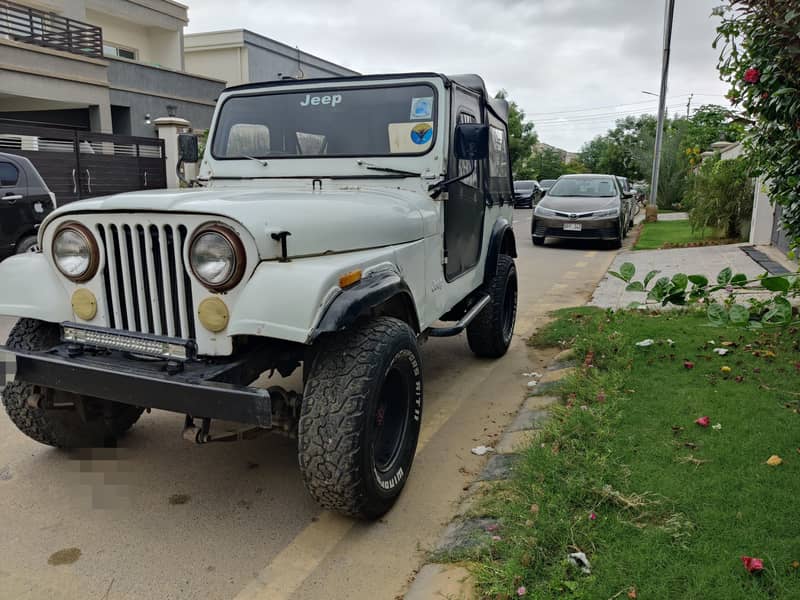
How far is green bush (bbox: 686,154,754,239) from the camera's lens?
40.9ft

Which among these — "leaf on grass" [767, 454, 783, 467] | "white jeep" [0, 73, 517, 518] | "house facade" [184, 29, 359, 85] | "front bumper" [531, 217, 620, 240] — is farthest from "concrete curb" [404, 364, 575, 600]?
"house facade" [184, 29, 359, 85]

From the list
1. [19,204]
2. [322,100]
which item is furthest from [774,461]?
[19,204]

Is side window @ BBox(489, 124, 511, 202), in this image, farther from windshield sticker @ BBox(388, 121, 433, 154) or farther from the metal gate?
the metal gate

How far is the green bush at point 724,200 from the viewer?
1247 centimetres

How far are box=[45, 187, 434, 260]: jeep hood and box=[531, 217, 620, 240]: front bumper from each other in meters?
10.4

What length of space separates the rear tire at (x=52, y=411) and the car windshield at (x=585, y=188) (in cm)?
1230

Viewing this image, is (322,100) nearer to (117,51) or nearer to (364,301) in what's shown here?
(364,301)

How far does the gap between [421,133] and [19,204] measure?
21.8 ft

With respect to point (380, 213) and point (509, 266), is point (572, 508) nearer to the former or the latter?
point (380, 213)

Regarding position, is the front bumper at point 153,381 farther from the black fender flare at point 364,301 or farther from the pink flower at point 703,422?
the pink flower at point 703,422

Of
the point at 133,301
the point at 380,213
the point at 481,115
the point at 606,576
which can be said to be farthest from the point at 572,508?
the point at 481,115

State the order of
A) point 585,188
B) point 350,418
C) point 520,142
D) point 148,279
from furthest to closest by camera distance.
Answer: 1. point 520,142
2. point 585,188
3. point 148,279
4. point 350,418

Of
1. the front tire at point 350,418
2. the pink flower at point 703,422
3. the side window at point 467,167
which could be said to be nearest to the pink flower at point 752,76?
the side window at point 467,167

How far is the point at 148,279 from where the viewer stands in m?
2.66
